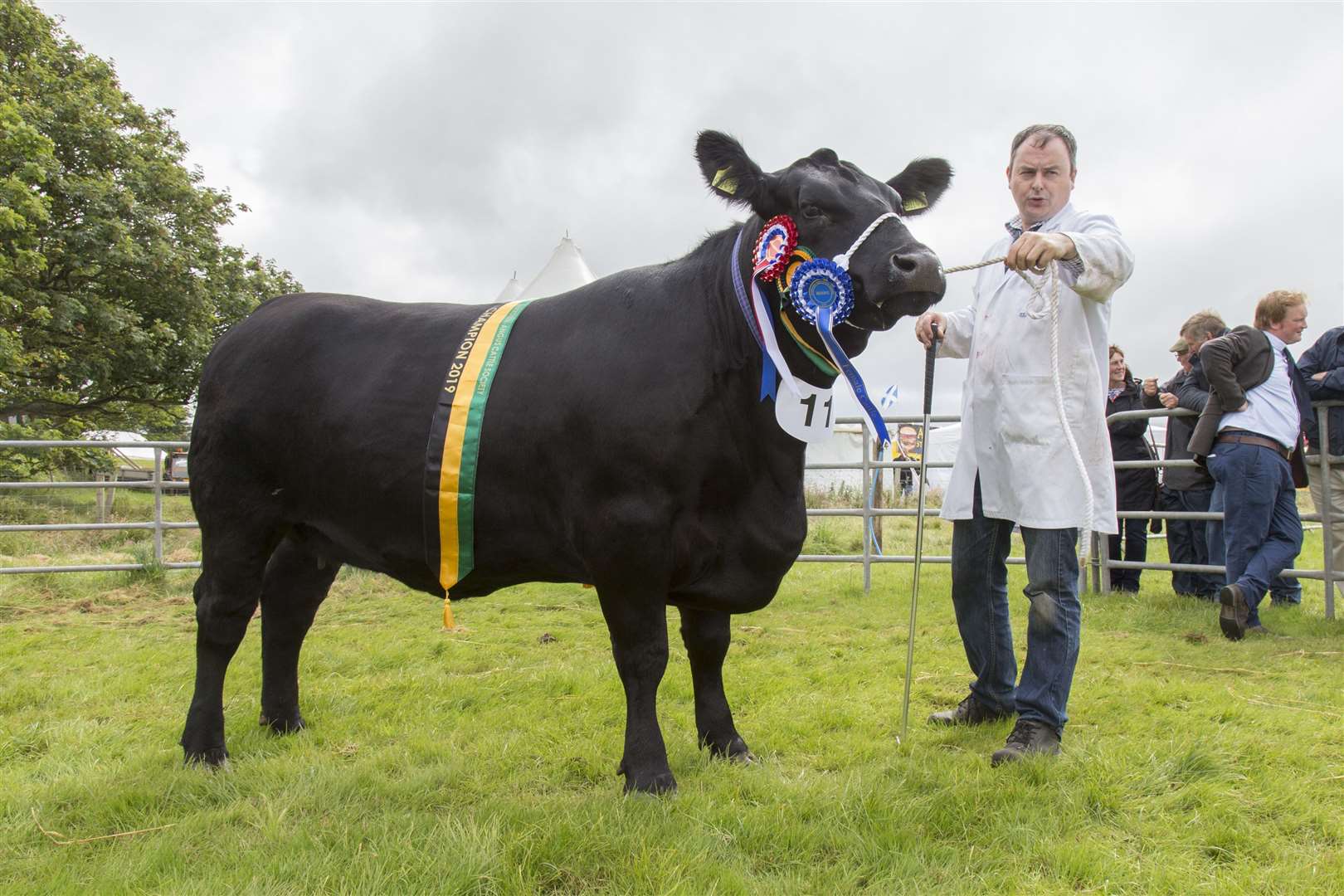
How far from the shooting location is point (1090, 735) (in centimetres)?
324

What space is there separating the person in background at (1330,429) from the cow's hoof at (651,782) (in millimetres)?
4926

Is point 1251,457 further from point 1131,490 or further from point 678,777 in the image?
point 678,777

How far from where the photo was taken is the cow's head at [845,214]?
2.42 metres

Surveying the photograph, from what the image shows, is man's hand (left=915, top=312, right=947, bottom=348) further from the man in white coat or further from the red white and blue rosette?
the red white and blue rosette

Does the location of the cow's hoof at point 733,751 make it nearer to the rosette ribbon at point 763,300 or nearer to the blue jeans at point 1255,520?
the rosette ribbon at point 763,300

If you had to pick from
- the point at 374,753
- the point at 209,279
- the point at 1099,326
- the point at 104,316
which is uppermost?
the point at 209,279

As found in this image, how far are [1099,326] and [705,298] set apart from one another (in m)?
1.42

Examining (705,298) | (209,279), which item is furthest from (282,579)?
(209,279)

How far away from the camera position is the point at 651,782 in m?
2.64

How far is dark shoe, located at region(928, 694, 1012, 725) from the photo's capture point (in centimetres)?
343

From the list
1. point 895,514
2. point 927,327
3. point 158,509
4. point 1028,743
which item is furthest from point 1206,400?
point 158,509

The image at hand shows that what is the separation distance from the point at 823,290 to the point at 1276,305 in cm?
449

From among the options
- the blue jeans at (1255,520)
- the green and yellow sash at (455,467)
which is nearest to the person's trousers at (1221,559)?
the blue jeans at (1255,520)

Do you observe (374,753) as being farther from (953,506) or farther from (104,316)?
(104,316)
